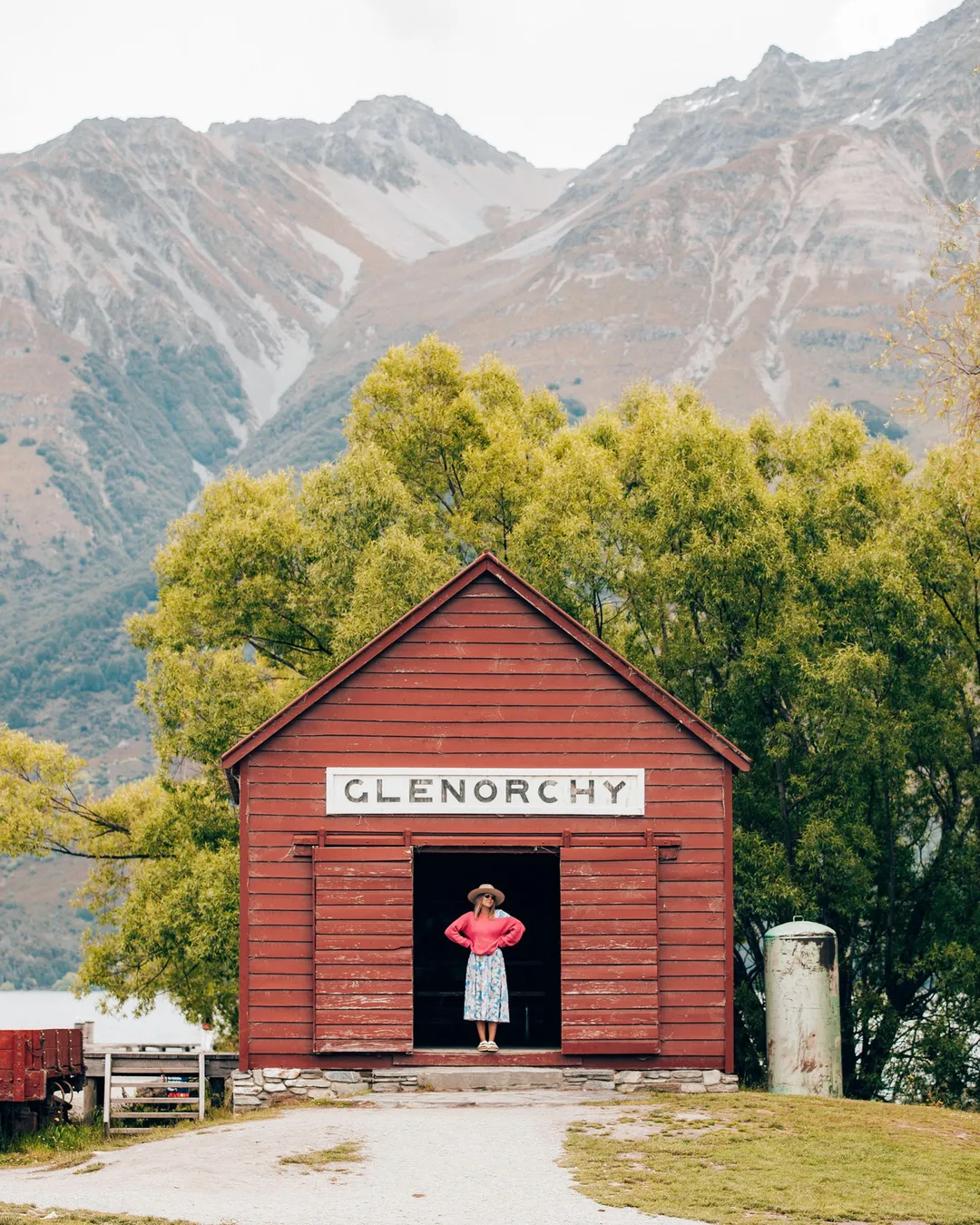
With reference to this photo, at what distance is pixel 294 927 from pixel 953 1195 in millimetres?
9568

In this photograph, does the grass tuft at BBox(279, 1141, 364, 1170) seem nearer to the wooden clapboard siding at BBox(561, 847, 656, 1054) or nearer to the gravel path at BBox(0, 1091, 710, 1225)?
the gravel path at BBox(0, 1091, 710, 1225)

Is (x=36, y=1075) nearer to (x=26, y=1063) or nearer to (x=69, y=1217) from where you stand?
(x=26, y=1063)

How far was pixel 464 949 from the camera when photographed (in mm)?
28156

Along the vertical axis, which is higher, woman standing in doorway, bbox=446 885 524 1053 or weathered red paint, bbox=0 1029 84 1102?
woman standing in doorway, bbox=446 885 524 1053

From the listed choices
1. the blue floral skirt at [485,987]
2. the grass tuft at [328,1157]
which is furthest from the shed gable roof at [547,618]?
the grass tuft at [328,1157]

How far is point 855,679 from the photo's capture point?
31.4m

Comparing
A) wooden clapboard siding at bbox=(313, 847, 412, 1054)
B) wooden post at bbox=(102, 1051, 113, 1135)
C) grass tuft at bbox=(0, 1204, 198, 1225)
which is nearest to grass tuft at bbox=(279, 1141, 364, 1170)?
grass tuft at bbox=(0, 1204, 198, 1225)

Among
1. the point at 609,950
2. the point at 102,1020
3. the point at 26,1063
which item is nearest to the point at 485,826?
the point at 609,950

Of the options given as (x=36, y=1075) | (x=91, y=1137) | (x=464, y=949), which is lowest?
(x=91, y=1137)

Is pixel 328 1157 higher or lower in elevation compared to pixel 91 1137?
higher

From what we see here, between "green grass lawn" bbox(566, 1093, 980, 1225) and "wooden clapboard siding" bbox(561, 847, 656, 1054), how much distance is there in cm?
112

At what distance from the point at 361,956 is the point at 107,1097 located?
384cm

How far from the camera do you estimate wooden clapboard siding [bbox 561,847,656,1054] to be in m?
23.2

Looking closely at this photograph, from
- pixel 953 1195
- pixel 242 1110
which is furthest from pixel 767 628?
pixel 953 1195
